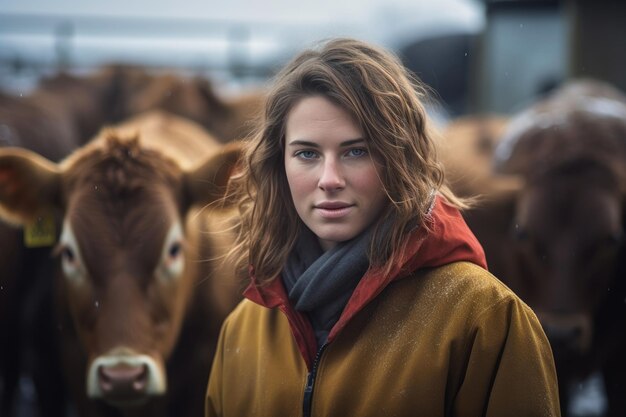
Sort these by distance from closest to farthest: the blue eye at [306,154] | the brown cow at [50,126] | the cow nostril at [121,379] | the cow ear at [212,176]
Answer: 1. the blue eye at [306,154]
2. the cow nostril at [121,379]
3. the cow ear at [212,176]
4. the brown cow at [50,126]

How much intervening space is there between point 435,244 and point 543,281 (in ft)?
8.09

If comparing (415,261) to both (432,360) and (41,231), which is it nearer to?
(432,360)

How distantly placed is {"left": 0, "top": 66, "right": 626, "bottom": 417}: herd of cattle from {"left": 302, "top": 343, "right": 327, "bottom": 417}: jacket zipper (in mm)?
785

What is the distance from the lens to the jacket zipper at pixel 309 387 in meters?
2.05

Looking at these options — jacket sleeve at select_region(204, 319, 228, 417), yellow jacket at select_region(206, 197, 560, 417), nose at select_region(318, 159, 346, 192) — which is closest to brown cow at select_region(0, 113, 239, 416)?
jacket sleeve at select_region(204, 319, 228, 417)

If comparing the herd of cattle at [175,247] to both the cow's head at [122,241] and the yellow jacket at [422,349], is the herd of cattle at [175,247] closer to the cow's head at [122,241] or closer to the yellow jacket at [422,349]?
the cow's head at [122,241]

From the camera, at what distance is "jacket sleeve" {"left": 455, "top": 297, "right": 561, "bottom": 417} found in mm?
1919

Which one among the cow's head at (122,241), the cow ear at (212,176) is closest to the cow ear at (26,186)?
the cow's head at (122,241)

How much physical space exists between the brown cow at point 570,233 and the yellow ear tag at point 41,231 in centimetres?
213

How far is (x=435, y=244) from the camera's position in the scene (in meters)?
2.05

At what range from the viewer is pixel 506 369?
6.31 feet

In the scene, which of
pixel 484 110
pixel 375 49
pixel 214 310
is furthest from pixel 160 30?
pixel 375 49

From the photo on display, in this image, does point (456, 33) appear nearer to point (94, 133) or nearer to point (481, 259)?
point (94, 133)

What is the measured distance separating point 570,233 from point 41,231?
2.59m
